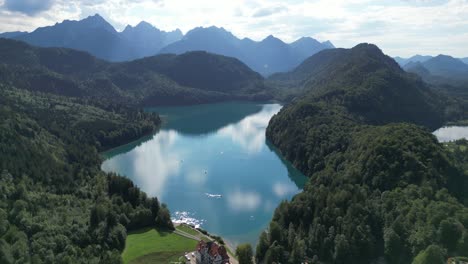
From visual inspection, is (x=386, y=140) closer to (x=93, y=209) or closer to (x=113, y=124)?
(x=93, y=209)

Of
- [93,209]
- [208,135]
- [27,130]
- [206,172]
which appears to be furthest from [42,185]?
[208,135]

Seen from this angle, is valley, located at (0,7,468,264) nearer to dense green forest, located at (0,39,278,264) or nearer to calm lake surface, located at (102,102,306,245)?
dense green forest, located at (0,39,278,264)

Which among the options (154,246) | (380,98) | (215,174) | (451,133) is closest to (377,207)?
(154,246)

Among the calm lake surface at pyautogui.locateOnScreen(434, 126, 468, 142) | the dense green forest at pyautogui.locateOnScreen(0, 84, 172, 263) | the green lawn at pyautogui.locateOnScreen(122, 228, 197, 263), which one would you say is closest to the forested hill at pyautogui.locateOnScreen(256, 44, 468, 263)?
the green lawn at pyautogui.locateOnScreen(122, 228, 197, 263)

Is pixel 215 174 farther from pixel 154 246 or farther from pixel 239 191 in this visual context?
pixel 154 246

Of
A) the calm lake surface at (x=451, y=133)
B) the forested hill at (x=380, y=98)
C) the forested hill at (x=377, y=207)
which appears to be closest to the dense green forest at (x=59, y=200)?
the forested hill at (x=377, y=207)
